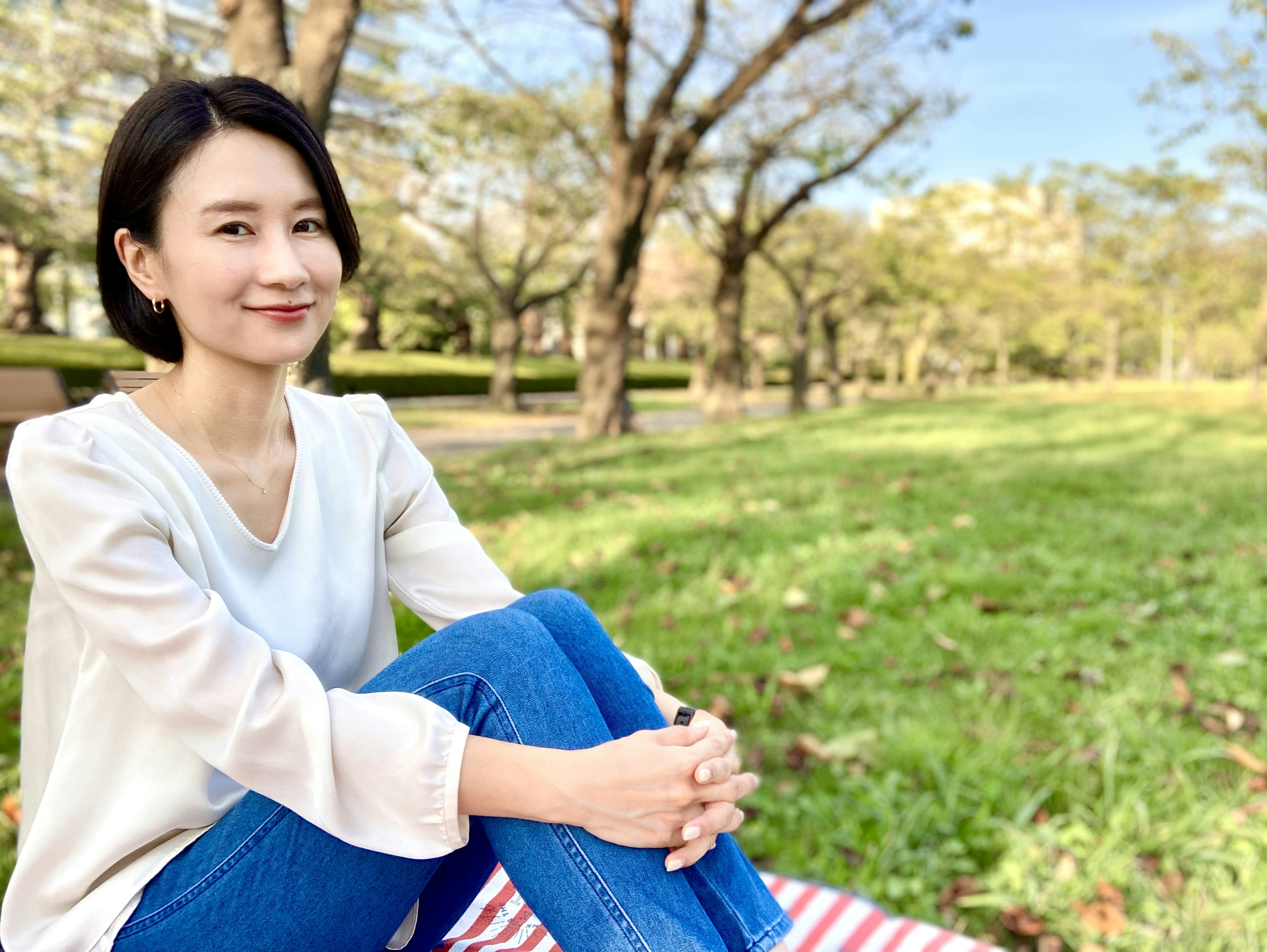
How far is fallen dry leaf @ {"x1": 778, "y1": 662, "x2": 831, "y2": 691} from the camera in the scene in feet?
12.1

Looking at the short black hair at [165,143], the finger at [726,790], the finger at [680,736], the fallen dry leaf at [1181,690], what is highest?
the short black hair at [165,143]

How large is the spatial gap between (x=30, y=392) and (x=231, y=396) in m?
7.69

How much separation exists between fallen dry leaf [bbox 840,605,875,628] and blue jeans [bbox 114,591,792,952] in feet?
9.52

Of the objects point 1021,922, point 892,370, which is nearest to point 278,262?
point 1021,922

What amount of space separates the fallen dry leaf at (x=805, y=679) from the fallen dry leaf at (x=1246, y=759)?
1.33 m

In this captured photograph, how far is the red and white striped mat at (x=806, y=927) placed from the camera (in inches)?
67.2

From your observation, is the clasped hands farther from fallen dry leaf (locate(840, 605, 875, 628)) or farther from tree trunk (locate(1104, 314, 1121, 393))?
tree trunk (locate(1104, 314, 1121, 393))

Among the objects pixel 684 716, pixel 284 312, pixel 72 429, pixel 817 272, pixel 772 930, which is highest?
pixel 817 272

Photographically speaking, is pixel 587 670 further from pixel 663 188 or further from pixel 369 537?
pixel 663 188

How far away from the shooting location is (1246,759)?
2979 mm

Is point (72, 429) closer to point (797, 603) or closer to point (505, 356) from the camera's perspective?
point (797, 603)

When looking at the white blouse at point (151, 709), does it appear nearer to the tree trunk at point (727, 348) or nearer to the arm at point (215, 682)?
the arm at point (215, 682)

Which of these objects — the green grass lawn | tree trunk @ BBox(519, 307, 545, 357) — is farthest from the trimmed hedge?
the green grass lawn

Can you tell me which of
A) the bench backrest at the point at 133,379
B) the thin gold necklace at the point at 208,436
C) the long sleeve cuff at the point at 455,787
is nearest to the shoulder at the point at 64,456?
the thin gold necklace at the point at 208,436
